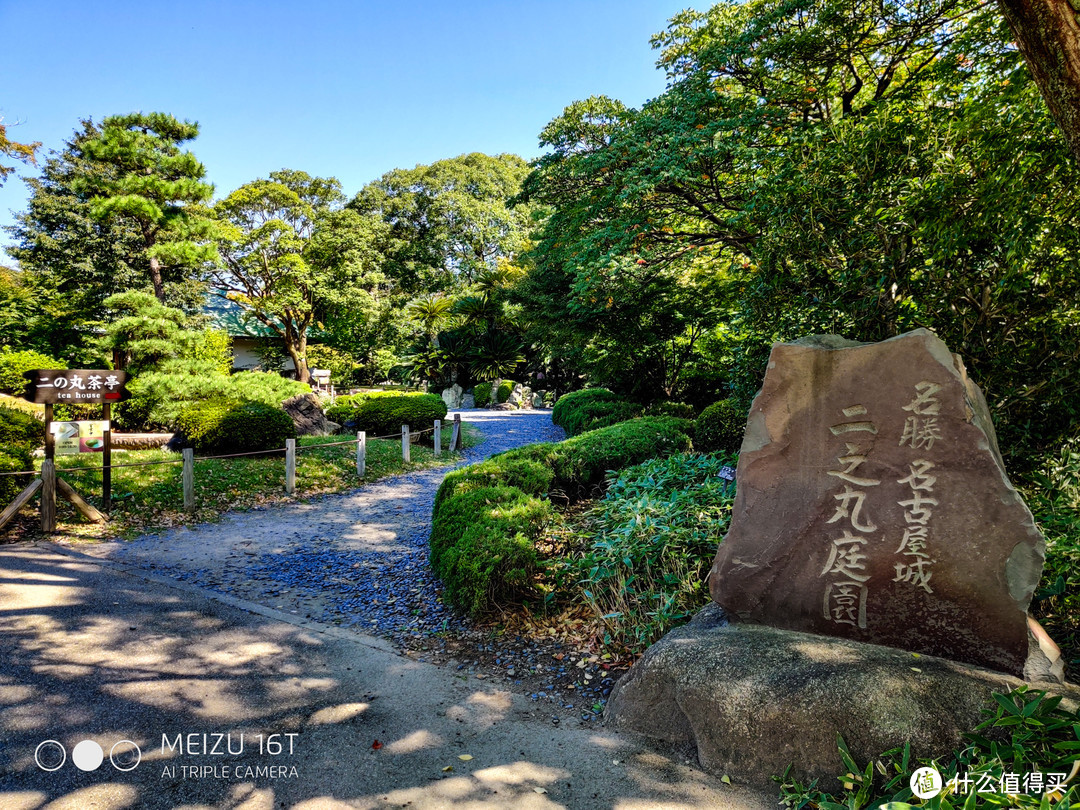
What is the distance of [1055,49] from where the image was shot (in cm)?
241

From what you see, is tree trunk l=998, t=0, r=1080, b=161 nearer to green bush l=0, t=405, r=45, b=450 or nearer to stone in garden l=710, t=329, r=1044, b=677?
stone in garden l=710, t=329, r=1044, b=677

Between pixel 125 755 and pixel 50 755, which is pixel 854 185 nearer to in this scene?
pixel 125 755

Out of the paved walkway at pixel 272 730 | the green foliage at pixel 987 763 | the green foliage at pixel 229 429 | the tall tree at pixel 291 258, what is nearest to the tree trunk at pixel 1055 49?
the green foliage at pixel 987 763

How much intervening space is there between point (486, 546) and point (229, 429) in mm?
7119

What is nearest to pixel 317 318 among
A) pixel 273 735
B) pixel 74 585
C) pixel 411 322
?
pixel 411 322

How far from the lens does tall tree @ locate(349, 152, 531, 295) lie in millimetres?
27750

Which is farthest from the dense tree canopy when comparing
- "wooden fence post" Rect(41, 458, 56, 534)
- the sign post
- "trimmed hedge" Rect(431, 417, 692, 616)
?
"wooden fence post" Rect(41, 458, 56, 534)

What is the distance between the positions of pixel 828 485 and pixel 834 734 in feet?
4.01

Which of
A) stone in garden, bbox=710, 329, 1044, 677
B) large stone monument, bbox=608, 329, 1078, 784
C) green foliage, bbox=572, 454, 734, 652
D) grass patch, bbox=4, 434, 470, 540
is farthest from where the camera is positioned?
grass patch, bbox=4, 434, 470, 540

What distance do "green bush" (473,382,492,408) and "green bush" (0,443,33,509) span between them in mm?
16869

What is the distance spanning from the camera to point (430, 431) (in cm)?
1328

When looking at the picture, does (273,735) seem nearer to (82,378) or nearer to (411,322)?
(82,378)

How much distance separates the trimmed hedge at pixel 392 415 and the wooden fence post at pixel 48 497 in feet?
23.3

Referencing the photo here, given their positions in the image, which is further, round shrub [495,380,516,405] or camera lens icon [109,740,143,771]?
round shrub [495,380,516,405]
